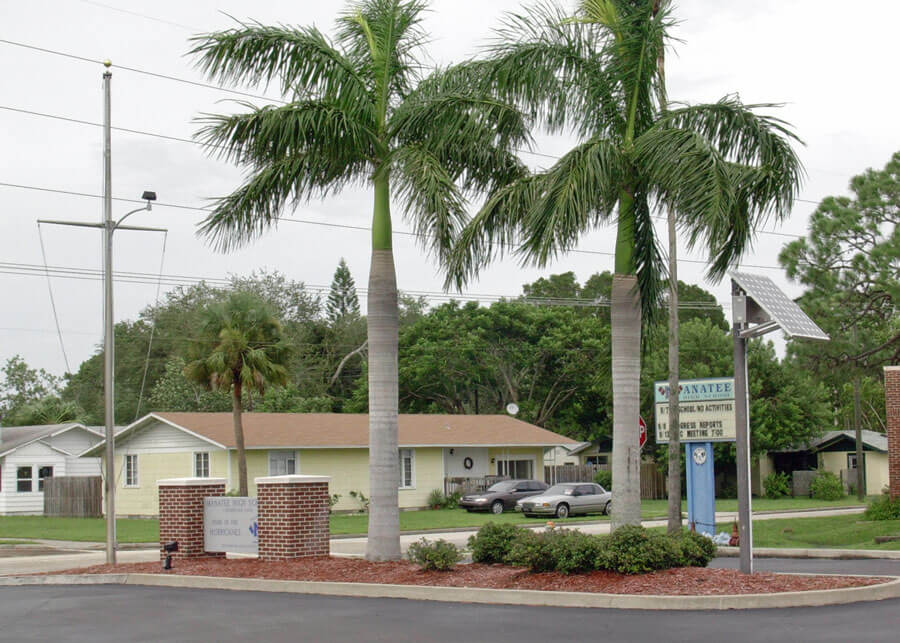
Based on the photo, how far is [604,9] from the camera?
1623 centimetres

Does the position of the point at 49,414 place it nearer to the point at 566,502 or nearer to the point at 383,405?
the point at 566,502

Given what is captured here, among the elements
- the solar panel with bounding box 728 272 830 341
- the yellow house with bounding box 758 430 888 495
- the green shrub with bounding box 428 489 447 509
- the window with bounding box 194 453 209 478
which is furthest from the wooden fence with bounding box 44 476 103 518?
the solar panel with bounding box 728 272 830 341

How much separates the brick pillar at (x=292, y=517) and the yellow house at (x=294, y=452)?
22.5 meters

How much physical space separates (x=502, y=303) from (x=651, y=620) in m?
50.8

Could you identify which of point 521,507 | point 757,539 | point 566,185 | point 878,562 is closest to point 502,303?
point 521,507

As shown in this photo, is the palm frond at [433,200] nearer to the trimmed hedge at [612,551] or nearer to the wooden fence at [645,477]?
the trimmed hedge at [612,551]

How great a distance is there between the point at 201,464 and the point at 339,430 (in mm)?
5870

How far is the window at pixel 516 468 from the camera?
49.5 metres

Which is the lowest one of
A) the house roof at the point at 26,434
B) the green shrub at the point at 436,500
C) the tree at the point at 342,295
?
the green shrub at the point at 436,500

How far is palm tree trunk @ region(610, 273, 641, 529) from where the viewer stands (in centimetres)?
1529

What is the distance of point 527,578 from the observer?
14.3m

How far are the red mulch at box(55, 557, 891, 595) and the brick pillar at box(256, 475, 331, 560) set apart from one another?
26 cm

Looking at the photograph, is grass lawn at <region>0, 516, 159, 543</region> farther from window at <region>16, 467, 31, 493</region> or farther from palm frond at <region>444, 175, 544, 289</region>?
palm frond at <region>444, 175, 544, 289</region>

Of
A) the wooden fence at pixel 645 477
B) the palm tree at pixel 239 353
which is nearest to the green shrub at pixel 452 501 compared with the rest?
the wooden fence at pixel 645 477
